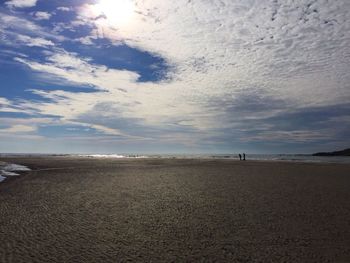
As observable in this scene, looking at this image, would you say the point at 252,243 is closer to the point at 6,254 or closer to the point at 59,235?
the point at 59,235

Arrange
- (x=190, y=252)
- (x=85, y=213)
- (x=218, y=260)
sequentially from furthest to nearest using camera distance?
(x=85, y=213) < (x=190, y=252) < (x=218, y=260)

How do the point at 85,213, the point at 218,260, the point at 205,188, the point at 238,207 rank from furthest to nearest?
1. the point at 205,188
2. the point at 238,207
3. the point at 85,213
4. the point at 218,260

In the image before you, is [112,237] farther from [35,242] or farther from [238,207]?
[238,207]

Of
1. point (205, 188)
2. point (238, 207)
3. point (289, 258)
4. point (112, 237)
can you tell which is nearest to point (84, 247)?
point (112, 237)

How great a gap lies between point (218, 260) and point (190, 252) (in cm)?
97

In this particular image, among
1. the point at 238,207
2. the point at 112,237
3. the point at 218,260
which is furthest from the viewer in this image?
the point at 238,207

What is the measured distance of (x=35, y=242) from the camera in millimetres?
10219

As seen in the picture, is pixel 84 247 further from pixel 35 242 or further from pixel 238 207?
pixel 238 207

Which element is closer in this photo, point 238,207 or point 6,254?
point 6,254

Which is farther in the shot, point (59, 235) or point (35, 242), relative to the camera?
A: point (59, 235)

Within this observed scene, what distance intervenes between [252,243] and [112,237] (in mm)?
4340

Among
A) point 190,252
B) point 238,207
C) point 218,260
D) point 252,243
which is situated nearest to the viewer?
point 218,260

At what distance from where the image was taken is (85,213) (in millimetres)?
14562

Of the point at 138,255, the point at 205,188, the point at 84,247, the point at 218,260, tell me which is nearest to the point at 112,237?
the point at 84,247
